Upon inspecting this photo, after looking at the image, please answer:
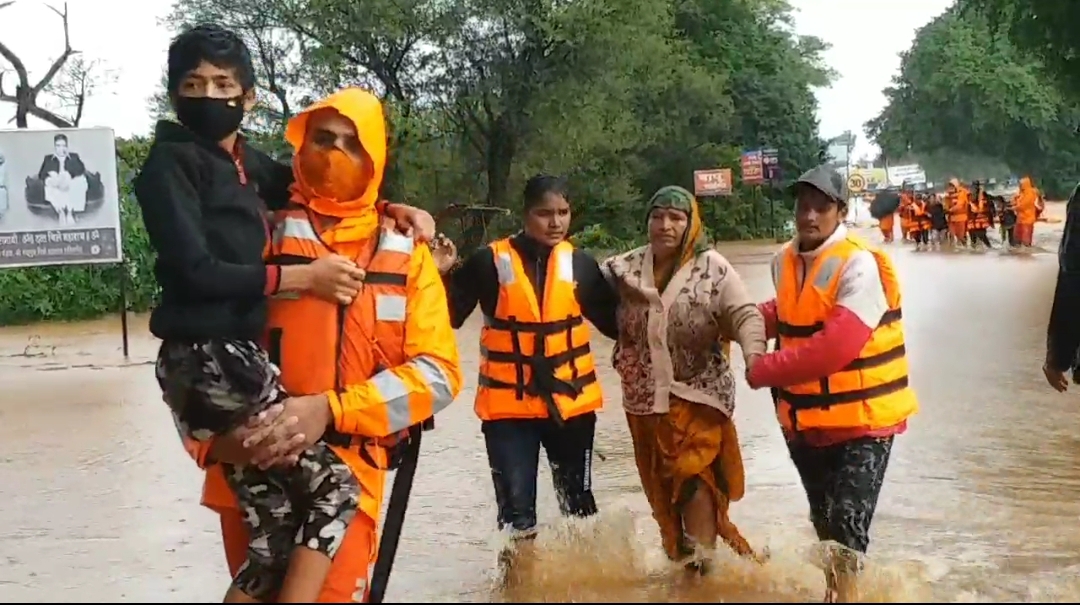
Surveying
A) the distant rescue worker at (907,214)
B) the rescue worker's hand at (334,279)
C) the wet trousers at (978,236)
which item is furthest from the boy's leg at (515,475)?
the distant rescue worker at (907,214)

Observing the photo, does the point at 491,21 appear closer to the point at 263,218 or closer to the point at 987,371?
the point at 987,371

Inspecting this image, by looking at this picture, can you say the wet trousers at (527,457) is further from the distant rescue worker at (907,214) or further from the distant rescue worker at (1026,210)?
the distant rescue worker at (907,214)

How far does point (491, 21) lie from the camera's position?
109 ft

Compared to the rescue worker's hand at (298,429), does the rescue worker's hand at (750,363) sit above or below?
below

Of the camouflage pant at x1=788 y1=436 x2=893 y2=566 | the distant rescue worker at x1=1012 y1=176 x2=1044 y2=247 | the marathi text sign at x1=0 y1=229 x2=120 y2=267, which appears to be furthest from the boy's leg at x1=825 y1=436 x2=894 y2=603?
the distant rescue worker at x1=1012 y1=176 x2=1044 y2=247

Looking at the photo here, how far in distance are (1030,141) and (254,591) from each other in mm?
70510

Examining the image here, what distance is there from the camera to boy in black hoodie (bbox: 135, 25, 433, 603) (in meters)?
2.89

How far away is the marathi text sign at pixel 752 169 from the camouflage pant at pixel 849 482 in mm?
41287

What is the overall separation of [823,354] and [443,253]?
1.34m

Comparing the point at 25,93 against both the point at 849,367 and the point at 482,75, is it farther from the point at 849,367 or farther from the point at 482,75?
the point at 849,367

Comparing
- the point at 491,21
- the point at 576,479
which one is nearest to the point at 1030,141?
the point at 491,21

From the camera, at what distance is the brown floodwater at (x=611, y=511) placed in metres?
4.64

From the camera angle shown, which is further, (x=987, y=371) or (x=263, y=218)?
(x=987, y=371)

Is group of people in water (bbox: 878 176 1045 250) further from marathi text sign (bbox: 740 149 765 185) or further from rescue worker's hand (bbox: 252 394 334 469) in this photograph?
rescue worker's hand (bbox: 252 394 334 469)
